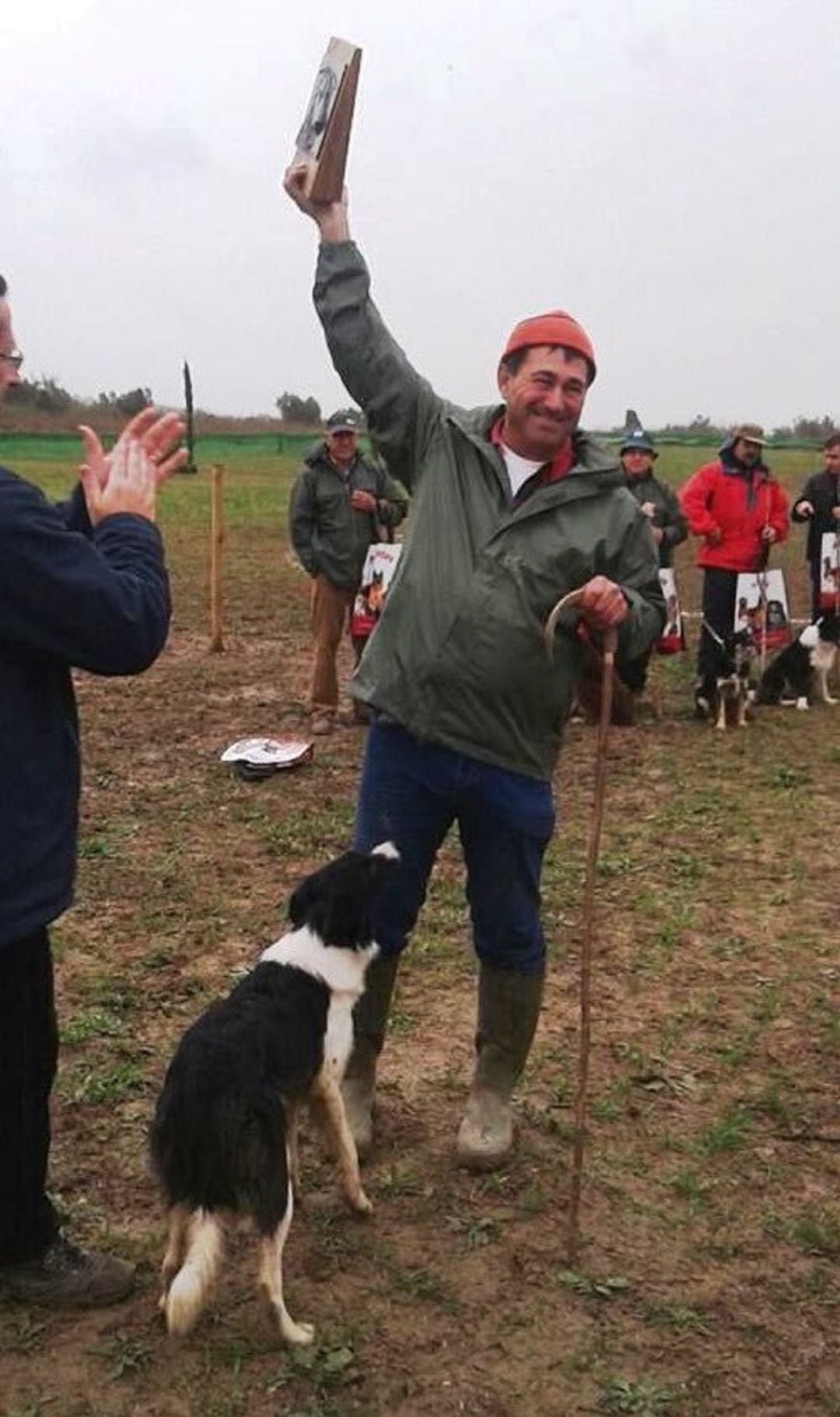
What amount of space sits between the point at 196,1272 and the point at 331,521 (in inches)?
257

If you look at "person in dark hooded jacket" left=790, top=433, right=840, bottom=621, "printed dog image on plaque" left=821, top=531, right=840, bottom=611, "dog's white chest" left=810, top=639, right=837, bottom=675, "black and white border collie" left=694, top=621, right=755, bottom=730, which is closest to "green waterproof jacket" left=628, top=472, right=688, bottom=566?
"black and white border collie" left=694, top=621, right=755, bottom=730

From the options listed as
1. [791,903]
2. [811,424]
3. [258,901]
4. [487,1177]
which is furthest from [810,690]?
[811,424]

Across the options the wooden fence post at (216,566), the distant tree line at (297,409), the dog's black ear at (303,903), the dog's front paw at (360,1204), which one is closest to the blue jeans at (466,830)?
the dog's black ear at (303,903)

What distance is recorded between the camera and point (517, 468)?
11.0 ft

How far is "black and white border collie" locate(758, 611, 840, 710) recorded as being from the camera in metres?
10.3

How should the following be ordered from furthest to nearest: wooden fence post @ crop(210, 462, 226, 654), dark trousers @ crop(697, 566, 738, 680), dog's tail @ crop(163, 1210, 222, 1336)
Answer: wooden fence post @ crop(210, 462, 226, 654) → dark trousers @ crop(697, 566, 738, 680) → dog's tail @ crop(163, 1210, 222, 1336)

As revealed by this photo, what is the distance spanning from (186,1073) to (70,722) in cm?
86

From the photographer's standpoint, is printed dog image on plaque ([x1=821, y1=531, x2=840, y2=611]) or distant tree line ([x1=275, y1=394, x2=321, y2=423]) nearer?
printed dog image on plaque ([x1=821, y1=531, x2=840, y2=611])

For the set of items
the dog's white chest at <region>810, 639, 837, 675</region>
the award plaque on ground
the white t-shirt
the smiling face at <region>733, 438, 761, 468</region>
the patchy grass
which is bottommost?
the patchy grass

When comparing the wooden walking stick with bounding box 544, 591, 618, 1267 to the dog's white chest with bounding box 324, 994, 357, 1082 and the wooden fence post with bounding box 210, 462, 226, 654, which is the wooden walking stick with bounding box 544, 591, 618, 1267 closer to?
the dog's white chest with bounding box 324, 994, 357, 1082

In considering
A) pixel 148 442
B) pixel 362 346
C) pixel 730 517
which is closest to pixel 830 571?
pixel 730 517

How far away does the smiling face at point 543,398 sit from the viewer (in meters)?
3.25

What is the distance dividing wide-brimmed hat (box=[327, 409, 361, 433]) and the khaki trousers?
1.03 meters

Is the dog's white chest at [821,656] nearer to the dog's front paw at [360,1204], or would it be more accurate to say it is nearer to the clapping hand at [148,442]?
the dog's front paw at [360,1204]
